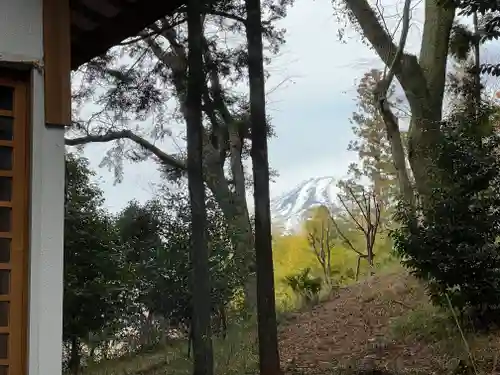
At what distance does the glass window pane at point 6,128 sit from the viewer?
5.16 ft

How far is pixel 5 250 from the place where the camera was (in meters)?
1.53

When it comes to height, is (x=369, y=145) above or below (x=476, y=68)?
below

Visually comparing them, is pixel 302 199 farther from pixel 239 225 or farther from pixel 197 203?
pixel 197 203

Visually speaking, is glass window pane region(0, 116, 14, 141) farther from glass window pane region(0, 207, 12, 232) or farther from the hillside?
the hillside

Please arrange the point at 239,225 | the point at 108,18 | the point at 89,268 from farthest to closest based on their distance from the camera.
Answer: the point at 239,225
the point at 89,268
the point at 108,18

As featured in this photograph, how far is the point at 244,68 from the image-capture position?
4.38 metres

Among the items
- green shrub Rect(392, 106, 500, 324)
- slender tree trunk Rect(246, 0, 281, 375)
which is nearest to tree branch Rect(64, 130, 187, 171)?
slender tree trunk Rect(246, 0, 281, 375)

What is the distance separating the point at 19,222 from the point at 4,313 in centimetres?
23

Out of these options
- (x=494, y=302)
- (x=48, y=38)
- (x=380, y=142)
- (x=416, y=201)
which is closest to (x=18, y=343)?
(x=48, y=38)

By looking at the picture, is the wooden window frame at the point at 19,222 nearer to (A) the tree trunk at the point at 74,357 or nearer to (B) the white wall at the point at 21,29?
(B) the white wall at the point at 21,29

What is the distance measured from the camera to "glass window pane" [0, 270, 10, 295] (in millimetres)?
1513

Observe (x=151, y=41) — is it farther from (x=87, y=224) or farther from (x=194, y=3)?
(x=87, y=224)

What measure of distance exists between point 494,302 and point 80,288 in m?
2.80

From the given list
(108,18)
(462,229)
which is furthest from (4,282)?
(462,229)
